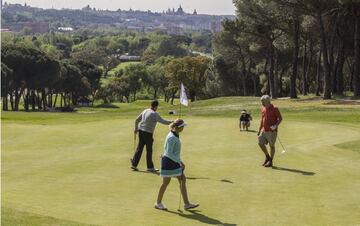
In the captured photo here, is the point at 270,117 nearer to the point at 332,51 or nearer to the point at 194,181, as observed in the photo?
the point at 194,181

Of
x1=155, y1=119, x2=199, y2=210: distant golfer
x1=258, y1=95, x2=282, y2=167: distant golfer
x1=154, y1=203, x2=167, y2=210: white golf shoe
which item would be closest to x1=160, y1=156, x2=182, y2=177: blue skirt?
x1=155, y1=119, x2=199, y2=210: distant golfer

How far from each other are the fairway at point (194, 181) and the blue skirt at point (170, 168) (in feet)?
2.48

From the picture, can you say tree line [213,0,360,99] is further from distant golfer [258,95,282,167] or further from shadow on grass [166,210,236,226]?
shadow on grass [166,210,236,226]

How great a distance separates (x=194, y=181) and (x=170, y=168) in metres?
2.83

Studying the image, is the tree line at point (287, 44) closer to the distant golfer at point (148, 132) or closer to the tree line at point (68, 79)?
the tree line at point (68, 79)

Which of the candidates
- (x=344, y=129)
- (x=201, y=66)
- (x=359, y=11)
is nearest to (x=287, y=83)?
(x=201, y=66)

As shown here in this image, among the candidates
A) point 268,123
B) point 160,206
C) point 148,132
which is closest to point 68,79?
point 268,123

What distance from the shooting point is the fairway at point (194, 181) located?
485 inches

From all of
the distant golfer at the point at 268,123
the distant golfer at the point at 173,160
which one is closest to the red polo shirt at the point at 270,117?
the distant golfer at the point at 268,123

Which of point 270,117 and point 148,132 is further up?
point 270,117

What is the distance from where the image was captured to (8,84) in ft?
314

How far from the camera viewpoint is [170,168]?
13508 millimetres

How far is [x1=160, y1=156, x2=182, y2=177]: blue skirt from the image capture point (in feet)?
44.1

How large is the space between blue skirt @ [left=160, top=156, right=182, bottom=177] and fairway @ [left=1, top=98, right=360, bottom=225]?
757 mm
